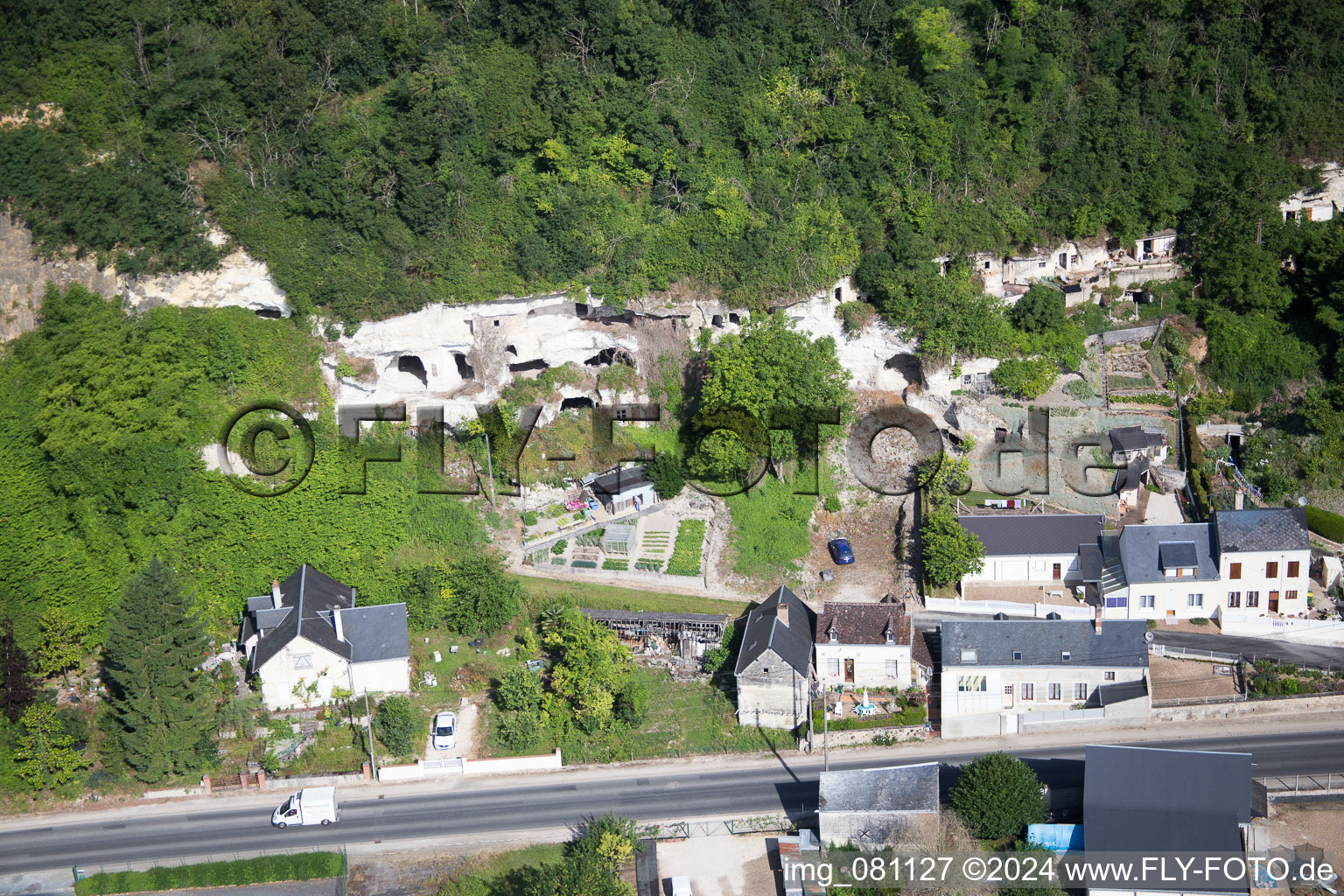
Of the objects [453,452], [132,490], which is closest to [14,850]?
[132,490]

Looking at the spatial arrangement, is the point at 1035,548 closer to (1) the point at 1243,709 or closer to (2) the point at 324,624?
(1) the point at 1243,709

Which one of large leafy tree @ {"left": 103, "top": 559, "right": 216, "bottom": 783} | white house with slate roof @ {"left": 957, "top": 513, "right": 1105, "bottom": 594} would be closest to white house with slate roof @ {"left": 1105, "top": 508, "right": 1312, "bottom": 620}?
white house with slate roof @ {"left": 957, "top": 513, "right": 1105, "bottom": 594}

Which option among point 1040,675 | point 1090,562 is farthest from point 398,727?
point 1090,562

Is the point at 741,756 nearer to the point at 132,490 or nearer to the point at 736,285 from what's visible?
the point at 736,285

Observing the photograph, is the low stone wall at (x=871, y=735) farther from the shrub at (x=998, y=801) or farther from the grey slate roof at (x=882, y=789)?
the shrub at (x=998, y=801)

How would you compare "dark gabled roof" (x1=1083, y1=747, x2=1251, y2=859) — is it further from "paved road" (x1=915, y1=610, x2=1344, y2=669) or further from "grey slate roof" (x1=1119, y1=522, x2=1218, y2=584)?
"grey slate roof" (x1=1119, y1=522, x2=1218, y2=584)

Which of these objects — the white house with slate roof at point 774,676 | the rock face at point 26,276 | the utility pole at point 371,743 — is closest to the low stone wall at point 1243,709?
the white house with slate roof at point 774,676
